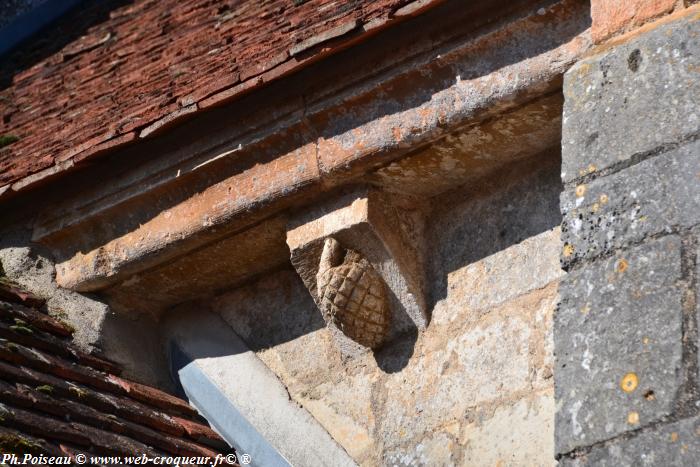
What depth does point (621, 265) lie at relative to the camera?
9.77 feet

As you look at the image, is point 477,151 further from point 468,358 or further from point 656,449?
point 656,449

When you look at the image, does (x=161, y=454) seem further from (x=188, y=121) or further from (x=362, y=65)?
(x=362, y=65)

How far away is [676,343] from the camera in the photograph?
2736mm

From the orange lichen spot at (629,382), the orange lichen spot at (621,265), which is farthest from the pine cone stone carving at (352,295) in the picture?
the orange lichen spot at (629,382)

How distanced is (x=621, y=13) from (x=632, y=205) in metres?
0.73

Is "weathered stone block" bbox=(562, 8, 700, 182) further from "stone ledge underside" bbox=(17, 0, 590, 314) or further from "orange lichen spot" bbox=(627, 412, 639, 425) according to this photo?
"orange lichen spot" bbox=(627, 412, 639, 425)

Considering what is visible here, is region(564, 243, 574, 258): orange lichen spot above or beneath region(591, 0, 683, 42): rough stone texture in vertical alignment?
beneath

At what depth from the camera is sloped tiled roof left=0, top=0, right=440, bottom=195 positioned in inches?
164

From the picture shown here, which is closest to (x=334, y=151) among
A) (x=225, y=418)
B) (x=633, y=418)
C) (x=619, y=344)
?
(x=225, y=418)

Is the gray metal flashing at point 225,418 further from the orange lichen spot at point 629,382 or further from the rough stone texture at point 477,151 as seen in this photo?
the orange lichen spot at point 629,382

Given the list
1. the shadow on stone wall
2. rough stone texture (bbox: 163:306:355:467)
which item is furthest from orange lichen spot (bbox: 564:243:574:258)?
rough stone texture (bbox: 163:306:355:467)

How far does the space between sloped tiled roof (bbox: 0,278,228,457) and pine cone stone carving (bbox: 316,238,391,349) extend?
70cm

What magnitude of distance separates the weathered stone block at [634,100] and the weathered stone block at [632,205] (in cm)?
6

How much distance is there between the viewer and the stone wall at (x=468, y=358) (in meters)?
3.74
